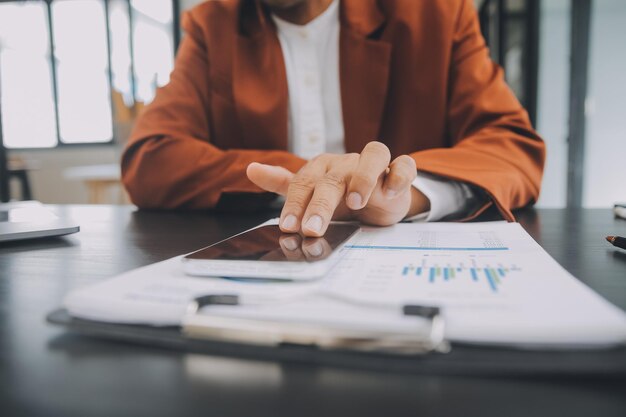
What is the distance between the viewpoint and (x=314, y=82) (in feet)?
3.27

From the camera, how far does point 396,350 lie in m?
0.17

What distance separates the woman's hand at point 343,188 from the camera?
391mm

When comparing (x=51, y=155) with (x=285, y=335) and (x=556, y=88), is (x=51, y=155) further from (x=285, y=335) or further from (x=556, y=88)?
(x=285, y=335)

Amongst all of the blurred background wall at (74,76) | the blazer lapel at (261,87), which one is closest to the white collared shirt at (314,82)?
the blazer lapel at (261,87)

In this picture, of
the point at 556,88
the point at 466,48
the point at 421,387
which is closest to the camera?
the point at 421,387

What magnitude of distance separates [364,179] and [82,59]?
5080 millimetres

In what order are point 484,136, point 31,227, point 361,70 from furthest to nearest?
point 361,70
point 484,136
point 31,227

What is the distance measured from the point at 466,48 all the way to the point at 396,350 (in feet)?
2.93

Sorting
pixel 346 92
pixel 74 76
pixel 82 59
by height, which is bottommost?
pixel 346 92

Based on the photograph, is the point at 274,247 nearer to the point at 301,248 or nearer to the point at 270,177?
the point at 301,248

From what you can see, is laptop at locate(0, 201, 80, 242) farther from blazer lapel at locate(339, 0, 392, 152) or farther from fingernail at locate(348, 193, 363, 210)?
blazer lapel at locate(339, 0, 392, 152)

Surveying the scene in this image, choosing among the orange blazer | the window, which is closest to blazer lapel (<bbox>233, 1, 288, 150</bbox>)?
the orange blazer

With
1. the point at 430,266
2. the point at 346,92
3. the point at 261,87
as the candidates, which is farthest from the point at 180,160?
the point at 430,266

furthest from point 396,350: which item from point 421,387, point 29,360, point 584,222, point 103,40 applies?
point 103,40
